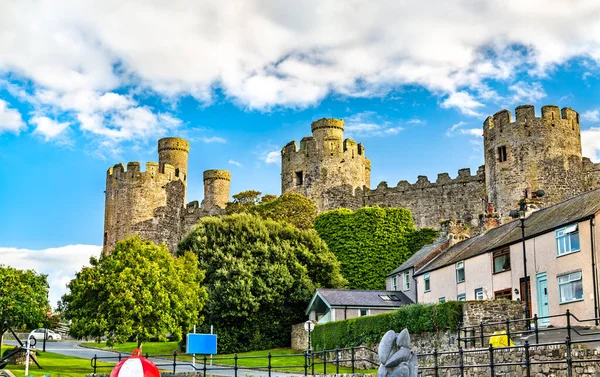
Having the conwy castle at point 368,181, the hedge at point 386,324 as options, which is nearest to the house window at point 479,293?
the hedge at point 386,324

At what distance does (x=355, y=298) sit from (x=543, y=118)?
21.1m

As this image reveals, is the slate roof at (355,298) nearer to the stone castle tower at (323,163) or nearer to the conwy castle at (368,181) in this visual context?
the conwy castle at (368,181)

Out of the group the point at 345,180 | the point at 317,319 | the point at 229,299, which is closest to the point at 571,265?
the point at 317,319

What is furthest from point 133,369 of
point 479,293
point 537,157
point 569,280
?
point 537,157

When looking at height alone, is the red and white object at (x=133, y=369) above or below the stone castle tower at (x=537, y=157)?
below

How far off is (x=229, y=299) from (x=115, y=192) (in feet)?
101

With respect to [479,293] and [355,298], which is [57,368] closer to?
[355,298]

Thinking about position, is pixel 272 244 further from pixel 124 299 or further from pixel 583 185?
pixel 583 185

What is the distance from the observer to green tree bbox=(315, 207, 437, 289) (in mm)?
48125

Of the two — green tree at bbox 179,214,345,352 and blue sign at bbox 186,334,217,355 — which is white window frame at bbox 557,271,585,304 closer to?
A: blue sign at bbox 186,334,217,355

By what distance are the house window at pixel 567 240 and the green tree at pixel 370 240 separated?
22003mm

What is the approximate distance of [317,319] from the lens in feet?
123

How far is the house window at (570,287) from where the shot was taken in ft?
81.5

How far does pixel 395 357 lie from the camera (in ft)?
44.8
